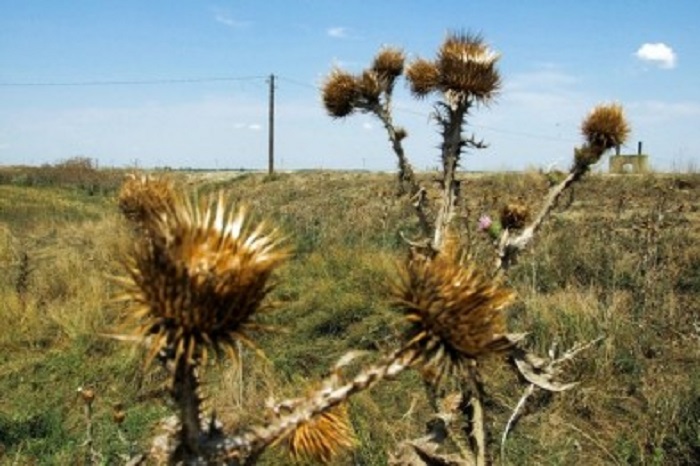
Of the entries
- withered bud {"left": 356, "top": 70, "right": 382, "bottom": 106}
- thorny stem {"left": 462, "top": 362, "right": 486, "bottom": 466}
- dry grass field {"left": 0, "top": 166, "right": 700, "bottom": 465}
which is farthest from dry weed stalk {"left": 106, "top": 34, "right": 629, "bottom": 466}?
withered bud {"left": 356, "top": 70, "right": 382, "bottom": 106}

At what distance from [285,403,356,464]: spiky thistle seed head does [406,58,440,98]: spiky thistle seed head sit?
92.9 inches

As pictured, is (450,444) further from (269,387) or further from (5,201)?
(5,201)

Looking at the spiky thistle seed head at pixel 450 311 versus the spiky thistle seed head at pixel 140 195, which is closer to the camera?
the spiky thistle seed head at pixel 450 311

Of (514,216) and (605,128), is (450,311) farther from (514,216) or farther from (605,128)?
(605,128)

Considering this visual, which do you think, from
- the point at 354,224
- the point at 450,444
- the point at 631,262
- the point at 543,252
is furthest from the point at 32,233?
the point at 450,444

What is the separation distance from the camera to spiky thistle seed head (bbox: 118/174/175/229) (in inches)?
73.5

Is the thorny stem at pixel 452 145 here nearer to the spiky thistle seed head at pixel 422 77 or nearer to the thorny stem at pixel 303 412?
the spiky thistle seed head at pixel 422 77

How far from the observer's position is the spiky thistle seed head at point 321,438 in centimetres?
200

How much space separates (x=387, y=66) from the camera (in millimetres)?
4648

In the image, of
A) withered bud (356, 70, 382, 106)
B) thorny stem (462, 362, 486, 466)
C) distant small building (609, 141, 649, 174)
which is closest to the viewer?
thorny stem (462, 362, 486, 466)

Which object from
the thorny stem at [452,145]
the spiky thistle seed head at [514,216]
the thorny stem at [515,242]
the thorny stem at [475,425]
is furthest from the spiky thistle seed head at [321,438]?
the spiky thistle seed head at [514,216]

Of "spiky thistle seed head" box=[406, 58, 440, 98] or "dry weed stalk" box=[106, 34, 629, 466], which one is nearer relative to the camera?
"dry weed stalk" box=[106, 34, 629, 466]

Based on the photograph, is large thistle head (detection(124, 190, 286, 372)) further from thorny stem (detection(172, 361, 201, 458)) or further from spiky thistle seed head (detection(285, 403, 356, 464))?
spiky thistle seed head (detection(285, 403, 356, 464))

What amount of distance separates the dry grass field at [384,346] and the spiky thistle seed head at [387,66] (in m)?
1.00
